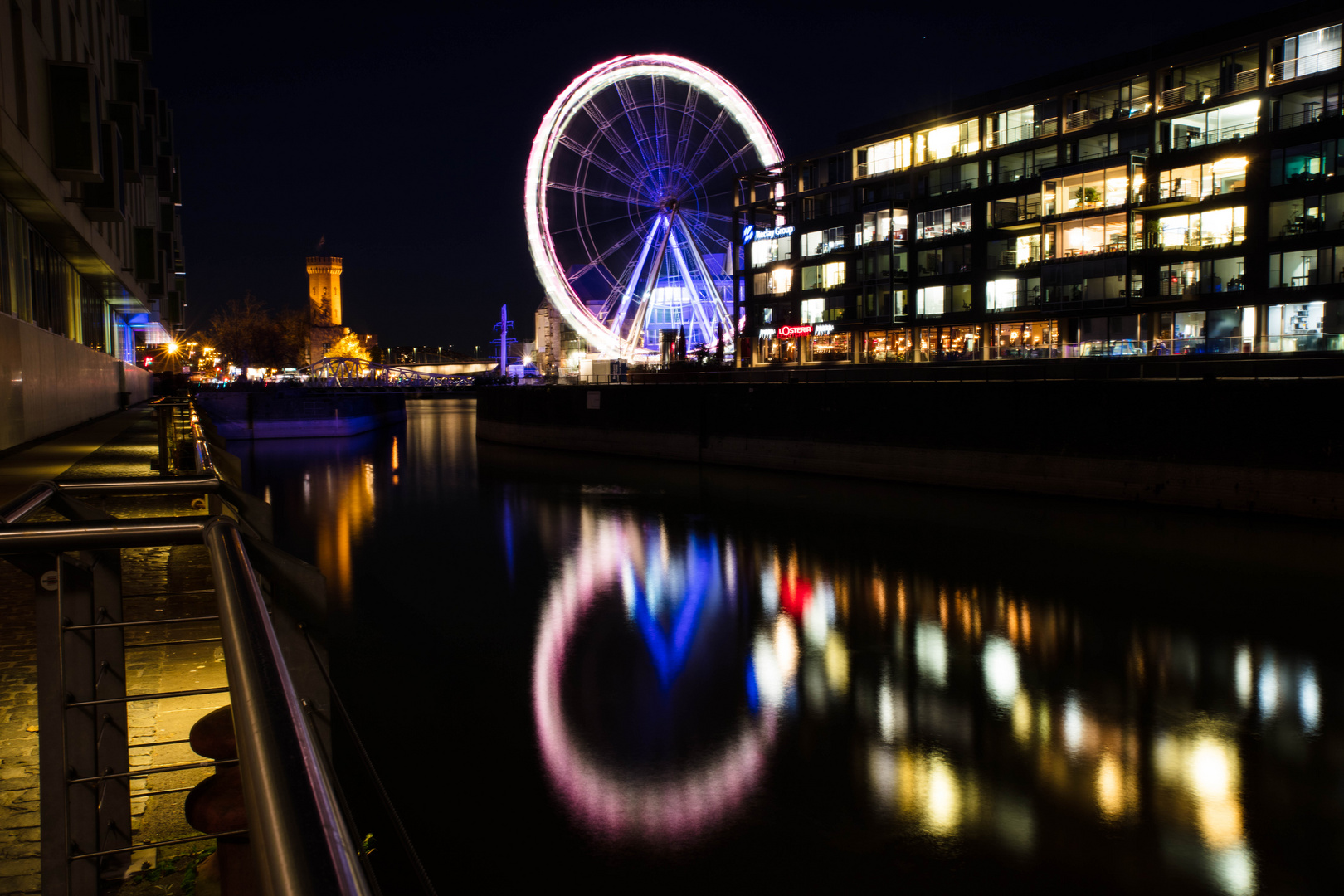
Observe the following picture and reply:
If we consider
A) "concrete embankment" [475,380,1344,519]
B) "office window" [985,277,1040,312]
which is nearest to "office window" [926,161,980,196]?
"office window" [985,277,1040,312]

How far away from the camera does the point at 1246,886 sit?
682 centimetres

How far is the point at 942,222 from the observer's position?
52.6 meters

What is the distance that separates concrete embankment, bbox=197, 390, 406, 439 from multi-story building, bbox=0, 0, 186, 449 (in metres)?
25.7

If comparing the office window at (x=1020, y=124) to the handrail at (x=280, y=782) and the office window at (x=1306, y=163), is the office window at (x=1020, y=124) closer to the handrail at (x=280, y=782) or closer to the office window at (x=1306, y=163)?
the office window at (x=1306, y=163)

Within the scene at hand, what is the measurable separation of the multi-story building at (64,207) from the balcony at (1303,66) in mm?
42882

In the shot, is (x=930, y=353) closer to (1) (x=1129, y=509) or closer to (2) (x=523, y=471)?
(2) (x=523, y=471)

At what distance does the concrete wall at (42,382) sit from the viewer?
46.1 feet

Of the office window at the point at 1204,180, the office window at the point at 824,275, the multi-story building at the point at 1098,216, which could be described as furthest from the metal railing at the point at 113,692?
the office window at the point at 824,275

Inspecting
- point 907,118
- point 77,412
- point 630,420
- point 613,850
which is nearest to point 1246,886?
point 613,850

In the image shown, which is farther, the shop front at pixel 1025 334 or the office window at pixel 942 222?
the office window at pixel 942 222

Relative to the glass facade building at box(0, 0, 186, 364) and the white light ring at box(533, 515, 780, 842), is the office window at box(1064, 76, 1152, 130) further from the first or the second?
the white light ring at box(533, 515, 780, 842)

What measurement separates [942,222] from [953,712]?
46.6 metres

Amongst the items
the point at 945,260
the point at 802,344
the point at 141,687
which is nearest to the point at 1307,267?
the point at 945,260

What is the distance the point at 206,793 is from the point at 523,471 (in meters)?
37.5
